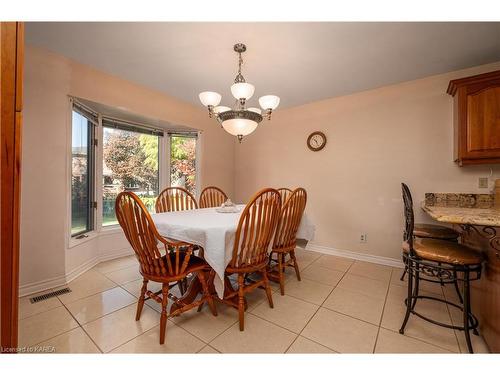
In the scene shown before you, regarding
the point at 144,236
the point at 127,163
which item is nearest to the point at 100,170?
the point at 127,163

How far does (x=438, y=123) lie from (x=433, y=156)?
1.24 ft

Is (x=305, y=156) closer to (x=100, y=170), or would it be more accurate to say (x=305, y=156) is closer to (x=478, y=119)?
(x=478, y=119)

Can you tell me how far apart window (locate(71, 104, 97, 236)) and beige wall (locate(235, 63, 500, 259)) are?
2.61 meters

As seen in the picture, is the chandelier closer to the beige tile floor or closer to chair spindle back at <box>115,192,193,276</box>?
chair spindle back at <box>115,192,193,276</box>

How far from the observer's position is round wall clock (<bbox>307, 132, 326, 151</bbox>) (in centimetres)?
316

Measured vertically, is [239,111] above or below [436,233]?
above

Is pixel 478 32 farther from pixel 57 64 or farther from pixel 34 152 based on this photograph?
pixel 34 152

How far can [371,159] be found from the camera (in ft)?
9.21

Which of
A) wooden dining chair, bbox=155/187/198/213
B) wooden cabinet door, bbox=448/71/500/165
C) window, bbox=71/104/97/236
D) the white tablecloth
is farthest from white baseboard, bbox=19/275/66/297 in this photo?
wooden cabinet door, bbox=448/71/500/165

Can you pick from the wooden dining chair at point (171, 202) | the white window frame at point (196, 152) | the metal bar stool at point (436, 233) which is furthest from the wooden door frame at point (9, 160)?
the white window frame at point (196, 152)

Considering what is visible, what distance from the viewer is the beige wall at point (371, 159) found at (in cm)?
241

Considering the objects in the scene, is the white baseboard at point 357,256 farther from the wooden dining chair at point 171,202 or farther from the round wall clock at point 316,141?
the wooden dining chair at point 171,202

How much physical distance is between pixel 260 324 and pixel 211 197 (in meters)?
1.73
